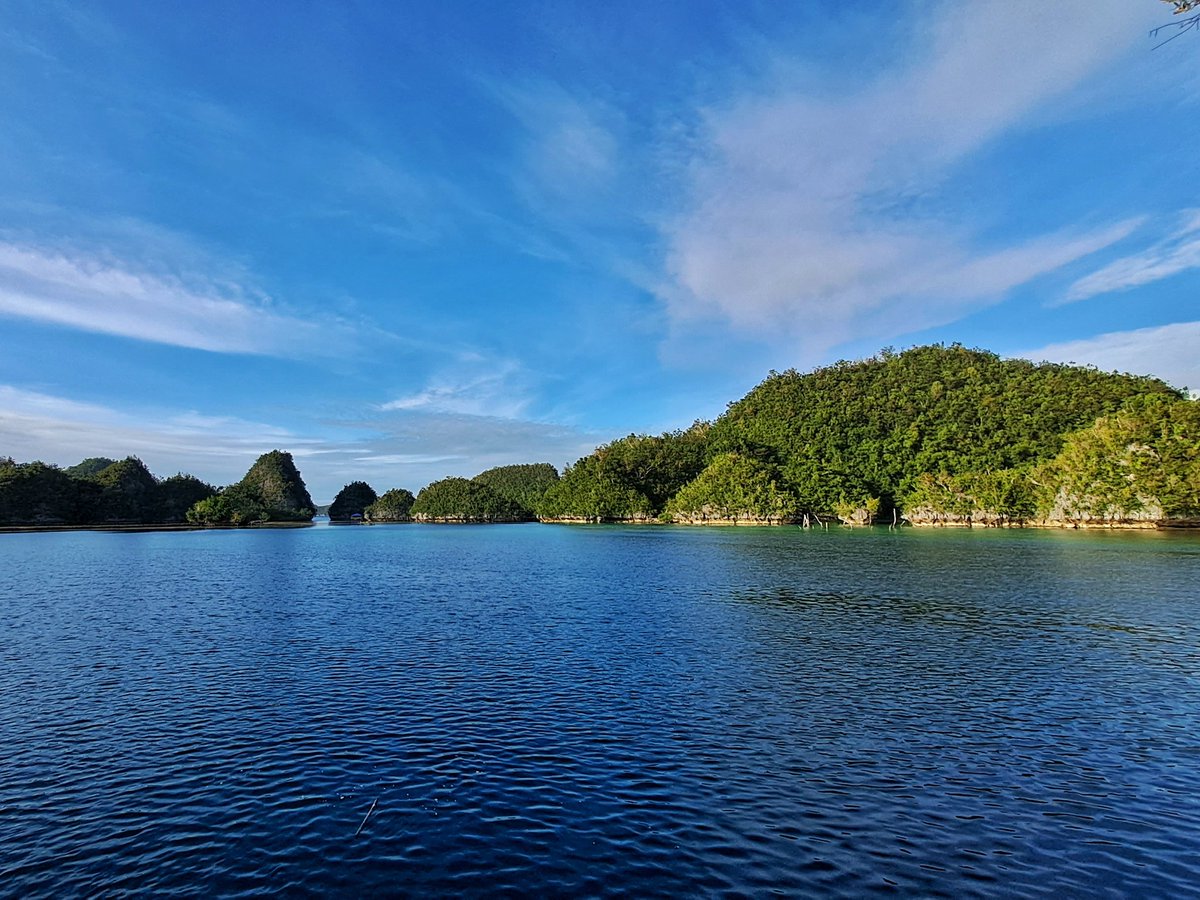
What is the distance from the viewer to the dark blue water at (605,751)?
10383mm

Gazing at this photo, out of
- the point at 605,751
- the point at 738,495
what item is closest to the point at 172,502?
the point at 738,495

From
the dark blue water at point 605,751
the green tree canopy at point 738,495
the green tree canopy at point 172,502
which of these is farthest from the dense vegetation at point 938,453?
the green tree canopy at point 172,502

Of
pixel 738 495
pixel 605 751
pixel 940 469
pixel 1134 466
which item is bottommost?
pixel 605 751

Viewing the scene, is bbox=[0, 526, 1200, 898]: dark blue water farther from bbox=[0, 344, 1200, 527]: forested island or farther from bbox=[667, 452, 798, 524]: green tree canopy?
bbox=[667, 452, 798, 524]: green tree canopy

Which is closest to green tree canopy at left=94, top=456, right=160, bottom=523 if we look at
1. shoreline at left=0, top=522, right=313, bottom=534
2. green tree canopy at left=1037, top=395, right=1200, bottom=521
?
shoreline at left=0, top=522, right=313, bottom=534

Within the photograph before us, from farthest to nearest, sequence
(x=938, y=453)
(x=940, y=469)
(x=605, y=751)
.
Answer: (x=938, y=453)
(x=940, y=469)
(x=605, y=751)

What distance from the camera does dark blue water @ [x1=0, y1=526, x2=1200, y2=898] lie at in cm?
1038

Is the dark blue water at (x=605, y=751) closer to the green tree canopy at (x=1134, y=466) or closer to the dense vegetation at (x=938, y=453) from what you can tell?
the green tree canopy at (x=1134, y=466)

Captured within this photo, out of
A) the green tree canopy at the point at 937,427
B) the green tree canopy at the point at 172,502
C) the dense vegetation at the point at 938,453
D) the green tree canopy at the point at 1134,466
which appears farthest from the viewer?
the green tree canopy at the point at 172,502

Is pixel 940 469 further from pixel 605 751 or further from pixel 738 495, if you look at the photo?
pixel 605 751

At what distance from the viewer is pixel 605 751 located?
50.6 feet

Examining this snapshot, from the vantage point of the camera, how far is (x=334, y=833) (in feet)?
37.8

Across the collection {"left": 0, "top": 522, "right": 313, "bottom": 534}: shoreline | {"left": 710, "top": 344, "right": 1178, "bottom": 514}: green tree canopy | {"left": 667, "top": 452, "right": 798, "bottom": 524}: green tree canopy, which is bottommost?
{"left": 0, "top": 522, "right": 313, "bottom": 534}: shoreline

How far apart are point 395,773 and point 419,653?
40.0 feet
